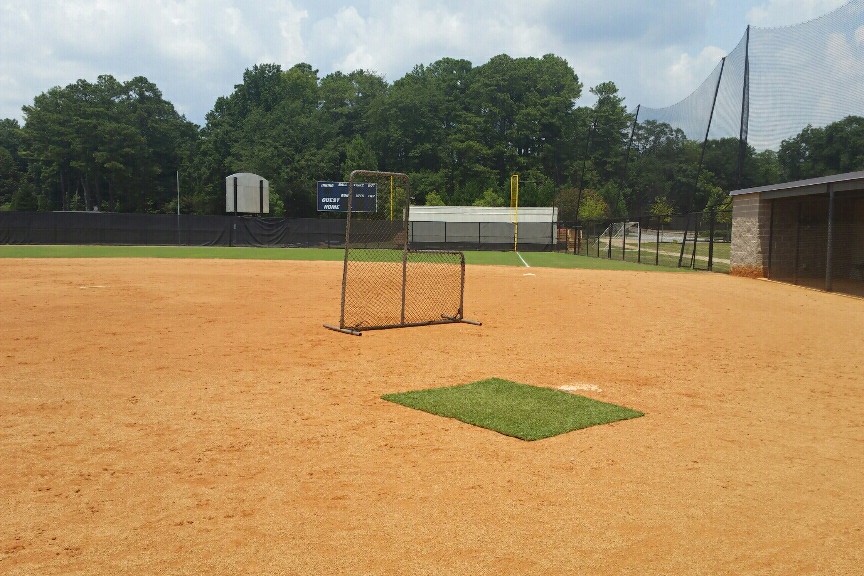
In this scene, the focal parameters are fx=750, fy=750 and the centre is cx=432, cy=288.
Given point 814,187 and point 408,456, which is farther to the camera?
point 814,187

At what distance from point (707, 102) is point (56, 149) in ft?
295

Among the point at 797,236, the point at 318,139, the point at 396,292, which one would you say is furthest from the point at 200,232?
the point at 318,139

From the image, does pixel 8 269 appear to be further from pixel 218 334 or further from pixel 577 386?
pixel 577 386

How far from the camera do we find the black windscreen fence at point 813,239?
25609mm

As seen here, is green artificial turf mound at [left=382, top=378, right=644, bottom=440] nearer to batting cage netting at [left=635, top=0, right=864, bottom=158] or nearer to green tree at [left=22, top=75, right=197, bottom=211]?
batting cage netting at [left=635, top=0, right=864, bottom=158]

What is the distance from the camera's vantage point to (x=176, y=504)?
482 centimetres

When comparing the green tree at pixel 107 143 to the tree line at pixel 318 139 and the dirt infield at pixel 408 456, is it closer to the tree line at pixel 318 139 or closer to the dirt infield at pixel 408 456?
the tree line at pixel 318 139

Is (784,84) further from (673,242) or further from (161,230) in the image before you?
(161,230)

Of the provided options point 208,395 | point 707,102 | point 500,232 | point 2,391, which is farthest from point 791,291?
point 500,232

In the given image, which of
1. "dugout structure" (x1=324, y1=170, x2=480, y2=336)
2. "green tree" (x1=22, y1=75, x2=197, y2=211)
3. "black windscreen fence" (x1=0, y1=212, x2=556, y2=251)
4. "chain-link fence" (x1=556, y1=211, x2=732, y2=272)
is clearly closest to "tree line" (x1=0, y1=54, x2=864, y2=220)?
"green tree" (x1=22, y1=75, x2=197, y2=211)

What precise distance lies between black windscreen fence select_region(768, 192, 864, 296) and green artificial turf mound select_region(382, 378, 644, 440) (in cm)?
2015

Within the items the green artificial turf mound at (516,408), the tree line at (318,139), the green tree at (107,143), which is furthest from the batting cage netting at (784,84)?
the green tree at (107,143)

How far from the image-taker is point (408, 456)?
5906 mm

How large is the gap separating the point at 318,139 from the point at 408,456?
93.1 metres
